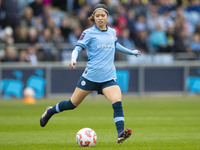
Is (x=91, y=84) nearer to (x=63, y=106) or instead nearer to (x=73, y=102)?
(x=73, y=102)

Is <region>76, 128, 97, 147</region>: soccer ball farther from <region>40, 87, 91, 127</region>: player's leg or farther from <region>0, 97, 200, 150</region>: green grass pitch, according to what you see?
<region>40, 87, 91, 127</region>: player's leg

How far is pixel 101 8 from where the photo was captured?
355 inches

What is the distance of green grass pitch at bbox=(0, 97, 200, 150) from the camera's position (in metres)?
8.86

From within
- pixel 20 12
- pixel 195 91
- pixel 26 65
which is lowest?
pixel 195 91

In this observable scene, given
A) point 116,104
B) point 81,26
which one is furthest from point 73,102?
point 81,26

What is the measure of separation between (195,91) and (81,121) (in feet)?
32.5

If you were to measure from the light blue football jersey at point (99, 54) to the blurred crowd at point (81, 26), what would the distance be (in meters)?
11.2

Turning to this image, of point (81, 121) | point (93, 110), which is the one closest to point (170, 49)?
point (93, 110)

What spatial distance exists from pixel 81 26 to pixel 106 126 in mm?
10667

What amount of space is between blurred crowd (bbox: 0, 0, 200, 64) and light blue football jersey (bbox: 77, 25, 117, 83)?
11.2m

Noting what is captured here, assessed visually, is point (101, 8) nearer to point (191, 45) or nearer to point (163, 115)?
point (163, 115)

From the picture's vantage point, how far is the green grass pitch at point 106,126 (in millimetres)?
8859

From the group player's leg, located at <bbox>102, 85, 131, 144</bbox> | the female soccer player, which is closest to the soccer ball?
player's leg, located at <bbox>102, 85, 131, 144</bbox>

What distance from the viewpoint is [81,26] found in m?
22.3
